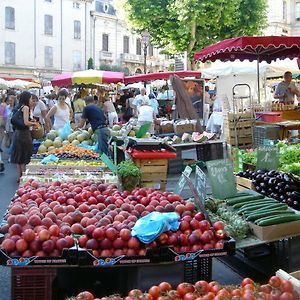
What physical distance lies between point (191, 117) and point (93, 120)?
3.76 m

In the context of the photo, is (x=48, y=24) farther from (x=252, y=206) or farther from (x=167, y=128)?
(x=252, y=206)

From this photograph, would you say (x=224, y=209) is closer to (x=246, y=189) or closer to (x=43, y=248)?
(x=246, y=189)

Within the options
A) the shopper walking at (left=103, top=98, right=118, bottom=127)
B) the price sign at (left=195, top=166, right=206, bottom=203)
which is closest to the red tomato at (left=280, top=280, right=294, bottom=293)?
the price sign at (left=195, top=166, right=206, bottom=203)

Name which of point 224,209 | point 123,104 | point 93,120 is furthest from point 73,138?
point 123,104

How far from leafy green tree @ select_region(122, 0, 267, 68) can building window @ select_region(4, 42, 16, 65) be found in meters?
26.2

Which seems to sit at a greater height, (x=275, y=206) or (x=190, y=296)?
(x=275, y=206)

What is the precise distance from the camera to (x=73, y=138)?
9992 millimetres

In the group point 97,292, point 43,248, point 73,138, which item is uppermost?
point 73,138

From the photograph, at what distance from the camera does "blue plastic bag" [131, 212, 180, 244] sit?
155 inches

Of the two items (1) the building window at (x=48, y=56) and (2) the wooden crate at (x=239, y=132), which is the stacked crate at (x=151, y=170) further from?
(1) the building window at (x=48, y=56)

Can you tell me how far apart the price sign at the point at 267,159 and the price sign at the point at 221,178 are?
106 cm

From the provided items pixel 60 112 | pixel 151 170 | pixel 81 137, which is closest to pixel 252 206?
pixel 151 170

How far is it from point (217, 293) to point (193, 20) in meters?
22.4

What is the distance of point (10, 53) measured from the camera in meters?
50.6
